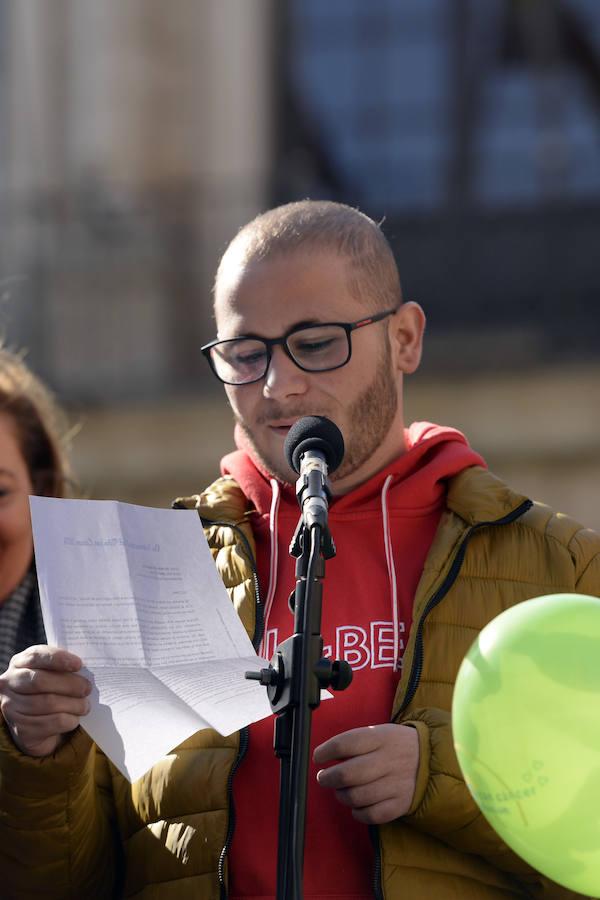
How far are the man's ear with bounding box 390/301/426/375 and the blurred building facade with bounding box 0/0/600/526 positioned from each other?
17.1 ft

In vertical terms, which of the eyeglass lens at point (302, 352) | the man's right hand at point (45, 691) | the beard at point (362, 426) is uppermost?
the eyeglass lens at point (302, 352)

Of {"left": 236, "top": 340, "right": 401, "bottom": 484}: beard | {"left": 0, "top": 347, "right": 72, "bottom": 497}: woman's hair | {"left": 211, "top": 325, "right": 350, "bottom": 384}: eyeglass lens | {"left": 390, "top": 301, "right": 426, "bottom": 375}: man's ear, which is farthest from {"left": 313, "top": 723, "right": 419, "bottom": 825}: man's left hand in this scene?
{"left": 0, "top": 347, "right": 72, "bottom": 497}: woman's hair

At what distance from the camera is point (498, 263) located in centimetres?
861

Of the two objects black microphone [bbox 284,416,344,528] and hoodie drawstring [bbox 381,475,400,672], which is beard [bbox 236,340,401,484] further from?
black microphone [bbox 284,416,344,528]

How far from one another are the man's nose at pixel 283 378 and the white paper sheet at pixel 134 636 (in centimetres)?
46

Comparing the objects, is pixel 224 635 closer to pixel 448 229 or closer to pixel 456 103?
pixel 448 229

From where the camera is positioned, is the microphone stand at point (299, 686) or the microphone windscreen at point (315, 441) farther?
the microphone windscreen at point (315, 441)

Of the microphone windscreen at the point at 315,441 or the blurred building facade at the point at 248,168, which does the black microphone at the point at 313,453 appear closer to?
the microphone windscreen at the point at 315,441

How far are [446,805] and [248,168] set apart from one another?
7129 mm

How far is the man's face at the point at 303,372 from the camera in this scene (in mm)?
2707

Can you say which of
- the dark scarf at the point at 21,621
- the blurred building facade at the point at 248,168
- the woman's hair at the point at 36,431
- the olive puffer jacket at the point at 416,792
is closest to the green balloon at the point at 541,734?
the olive puffer jacket at the point at 416,792

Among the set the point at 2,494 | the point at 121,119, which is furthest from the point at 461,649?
the point at 121,119

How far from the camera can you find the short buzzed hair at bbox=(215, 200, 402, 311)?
9.36ft

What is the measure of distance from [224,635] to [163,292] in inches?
264
